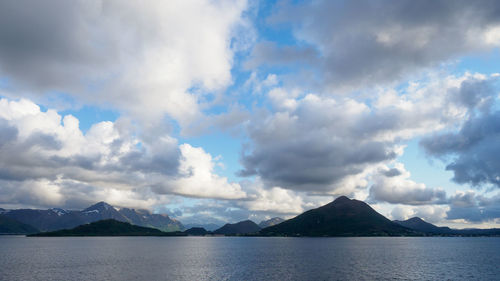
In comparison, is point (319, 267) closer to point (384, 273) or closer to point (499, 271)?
point (384, 273)

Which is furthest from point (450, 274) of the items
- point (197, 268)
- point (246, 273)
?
point (197, 268)

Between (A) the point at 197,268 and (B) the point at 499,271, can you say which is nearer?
(B) the point at 499,271

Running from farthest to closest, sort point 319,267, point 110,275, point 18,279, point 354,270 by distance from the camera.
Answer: point 319,267, point 354,270, point 110,275, point 18,279

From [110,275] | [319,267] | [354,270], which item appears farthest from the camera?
[319,267]

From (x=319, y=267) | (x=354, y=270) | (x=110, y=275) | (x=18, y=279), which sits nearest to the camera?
(x=18, y=279)

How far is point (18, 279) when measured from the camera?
122438 mm

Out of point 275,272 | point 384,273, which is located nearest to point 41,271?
point 275,272

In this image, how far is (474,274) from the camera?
441 ft

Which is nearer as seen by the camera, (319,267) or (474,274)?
(474,274)

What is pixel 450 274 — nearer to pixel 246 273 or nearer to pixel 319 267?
pixel 319 267

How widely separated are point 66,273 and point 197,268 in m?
53.6

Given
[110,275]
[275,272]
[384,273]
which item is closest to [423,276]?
[384,273]

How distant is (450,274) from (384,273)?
25.2 meters

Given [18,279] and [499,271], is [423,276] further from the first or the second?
[18,279]
